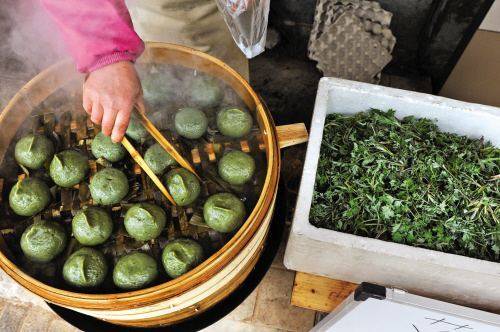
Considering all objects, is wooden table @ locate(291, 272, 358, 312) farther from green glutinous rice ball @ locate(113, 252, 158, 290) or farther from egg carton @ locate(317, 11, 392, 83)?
egg carton @ locate(317, 11, 392, 83)

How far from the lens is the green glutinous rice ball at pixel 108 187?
1.82 meters

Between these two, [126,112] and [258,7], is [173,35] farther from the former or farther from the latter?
[126,112]

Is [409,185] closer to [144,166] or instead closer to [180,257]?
[180,257]

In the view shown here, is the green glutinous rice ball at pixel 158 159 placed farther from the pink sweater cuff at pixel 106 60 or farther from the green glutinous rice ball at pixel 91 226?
the pink sweater cuff at pixel 106 60

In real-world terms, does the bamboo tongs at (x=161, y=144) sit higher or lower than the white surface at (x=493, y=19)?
lower

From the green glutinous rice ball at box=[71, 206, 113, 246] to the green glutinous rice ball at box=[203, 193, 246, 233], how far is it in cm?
46

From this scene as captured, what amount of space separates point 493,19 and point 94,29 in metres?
2.93

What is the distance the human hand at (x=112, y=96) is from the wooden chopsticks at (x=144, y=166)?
6 cm

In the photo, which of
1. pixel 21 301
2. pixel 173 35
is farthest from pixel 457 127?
pixel 21 301

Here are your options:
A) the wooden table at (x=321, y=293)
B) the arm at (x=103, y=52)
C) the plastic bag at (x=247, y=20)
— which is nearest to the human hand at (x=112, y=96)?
the arm at (x=103, y=52)

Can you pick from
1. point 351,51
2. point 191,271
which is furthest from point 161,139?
point 351,51

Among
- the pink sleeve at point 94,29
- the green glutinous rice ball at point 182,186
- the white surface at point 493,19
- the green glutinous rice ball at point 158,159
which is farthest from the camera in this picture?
the white surface at point 493,19

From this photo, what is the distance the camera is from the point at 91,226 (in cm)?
173

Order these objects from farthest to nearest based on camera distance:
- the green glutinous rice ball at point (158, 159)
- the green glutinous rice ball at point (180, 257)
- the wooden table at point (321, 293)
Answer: the wooden table at point (321, 293) < the green glutinous rice ball at point (158, 159) < the green glutinous rice ball at point (180, 257)
